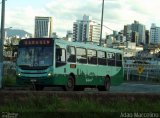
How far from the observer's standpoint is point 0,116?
1463 centimetres

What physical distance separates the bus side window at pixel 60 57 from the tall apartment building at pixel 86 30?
2253 inches

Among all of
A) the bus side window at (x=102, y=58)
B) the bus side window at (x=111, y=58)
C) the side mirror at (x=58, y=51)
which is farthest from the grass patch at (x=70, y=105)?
the bus side window at (x=111, y=58)

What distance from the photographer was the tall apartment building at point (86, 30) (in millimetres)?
89575

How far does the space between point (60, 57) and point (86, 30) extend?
67547mm

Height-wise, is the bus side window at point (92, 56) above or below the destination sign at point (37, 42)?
below

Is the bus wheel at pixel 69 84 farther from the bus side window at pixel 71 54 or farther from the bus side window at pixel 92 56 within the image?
the bus side window at pixel 92 56

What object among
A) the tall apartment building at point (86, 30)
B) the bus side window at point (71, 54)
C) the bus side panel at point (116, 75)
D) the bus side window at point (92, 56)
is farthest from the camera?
the tall apartment building at point (86, 30)

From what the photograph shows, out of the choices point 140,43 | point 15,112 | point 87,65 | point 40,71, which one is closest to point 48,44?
point 40,71

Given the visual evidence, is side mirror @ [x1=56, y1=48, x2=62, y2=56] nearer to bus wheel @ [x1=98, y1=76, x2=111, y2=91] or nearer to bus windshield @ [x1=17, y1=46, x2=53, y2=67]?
bus windshield @ [x1=17, y1=46, x2=53, y2=67]

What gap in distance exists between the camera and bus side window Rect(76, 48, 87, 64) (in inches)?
1133

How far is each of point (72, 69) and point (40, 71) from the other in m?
2.40

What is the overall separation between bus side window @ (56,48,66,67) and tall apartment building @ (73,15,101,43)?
57.2 m

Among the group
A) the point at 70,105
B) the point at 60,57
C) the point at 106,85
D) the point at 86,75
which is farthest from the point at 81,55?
the point at 70,105

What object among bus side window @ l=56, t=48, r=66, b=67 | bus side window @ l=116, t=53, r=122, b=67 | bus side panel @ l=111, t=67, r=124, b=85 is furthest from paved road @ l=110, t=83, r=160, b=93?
bus side window @ l=56, t=48, r=66, b=67
